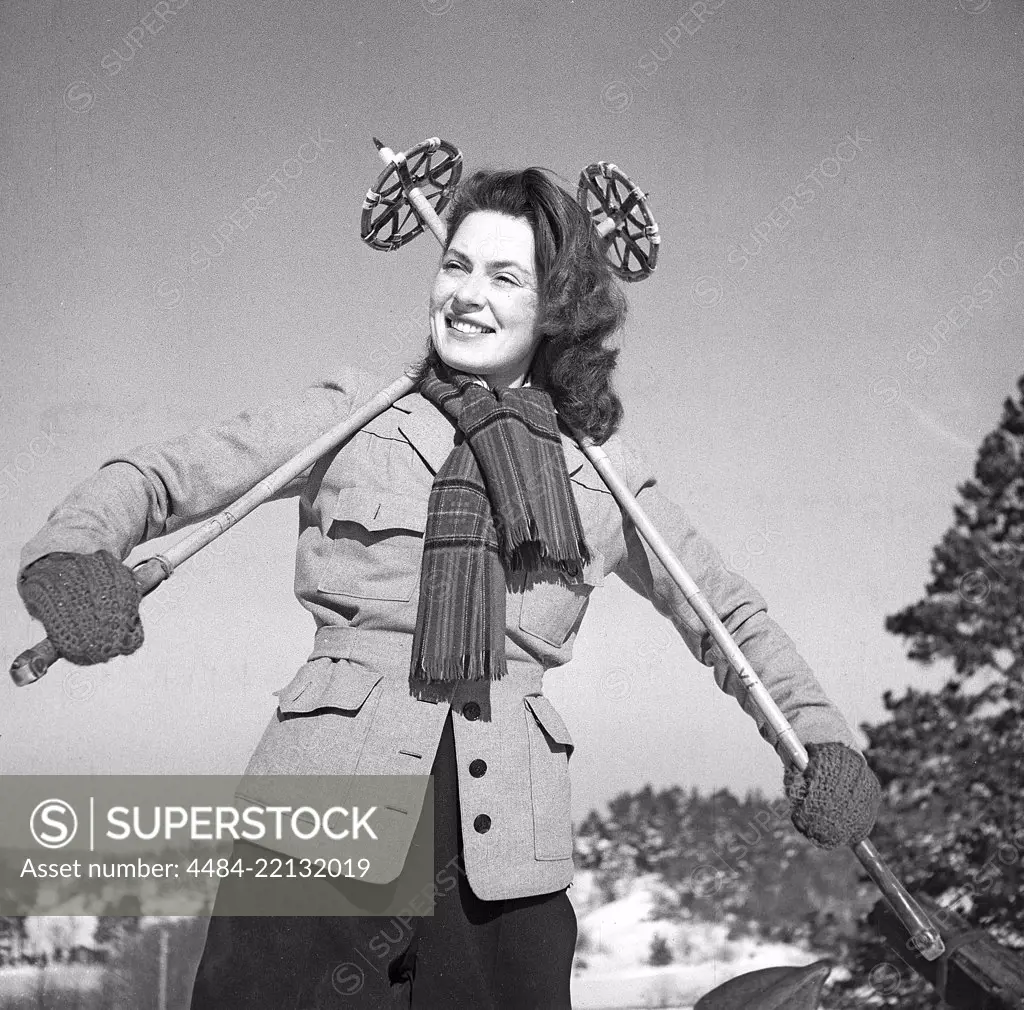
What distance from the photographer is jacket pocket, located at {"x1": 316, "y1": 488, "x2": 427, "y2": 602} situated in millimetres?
1549

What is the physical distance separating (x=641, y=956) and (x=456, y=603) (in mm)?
1475

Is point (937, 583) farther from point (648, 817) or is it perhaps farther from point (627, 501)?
point (627, 501)

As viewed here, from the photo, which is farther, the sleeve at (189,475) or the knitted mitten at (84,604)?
the sleeve at (189,475)

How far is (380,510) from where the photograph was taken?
5.14 ft

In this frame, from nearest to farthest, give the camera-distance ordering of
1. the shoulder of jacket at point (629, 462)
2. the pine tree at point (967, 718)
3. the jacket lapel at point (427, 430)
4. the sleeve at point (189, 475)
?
the sleeve at point (189, 475) < the jacket lapel at point (427, 430) < the shoulder of jacket at point (629, 462) < the pine tree at point (967, 718)

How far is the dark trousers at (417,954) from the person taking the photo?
1.43 metres

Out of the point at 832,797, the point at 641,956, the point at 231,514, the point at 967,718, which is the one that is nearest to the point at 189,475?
the point at 231,514

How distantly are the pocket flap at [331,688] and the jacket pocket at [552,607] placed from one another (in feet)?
0.68

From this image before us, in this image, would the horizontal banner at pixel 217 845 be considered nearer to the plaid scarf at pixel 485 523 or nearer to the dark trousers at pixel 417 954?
the dark trousers at pixel 417 954

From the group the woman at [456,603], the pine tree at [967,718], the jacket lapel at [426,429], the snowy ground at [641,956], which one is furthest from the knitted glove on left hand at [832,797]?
the pine tree at [967,718]

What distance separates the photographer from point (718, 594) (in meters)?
1.75

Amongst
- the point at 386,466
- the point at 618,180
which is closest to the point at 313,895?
the point at 386,466

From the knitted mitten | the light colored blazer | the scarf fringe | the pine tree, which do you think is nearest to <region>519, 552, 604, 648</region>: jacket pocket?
the light colored blazer

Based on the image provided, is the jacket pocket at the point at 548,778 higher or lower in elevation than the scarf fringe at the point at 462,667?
lower
